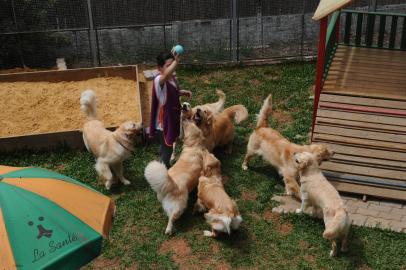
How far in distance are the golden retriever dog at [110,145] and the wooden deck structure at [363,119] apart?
3311mm

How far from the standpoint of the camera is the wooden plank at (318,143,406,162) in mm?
8180

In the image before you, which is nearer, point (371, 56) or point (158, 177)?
point (158, 177)

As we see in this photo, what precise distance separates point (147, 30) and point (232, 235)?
8.11 meters

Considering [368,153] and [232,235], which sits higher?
[368,153]

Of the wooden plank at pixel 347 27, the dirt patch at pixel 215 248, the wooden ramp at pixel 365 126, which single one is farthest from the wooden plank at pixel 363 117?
the wooden plank at pixel 347 27

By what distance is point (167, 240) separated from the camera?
23.3 ft

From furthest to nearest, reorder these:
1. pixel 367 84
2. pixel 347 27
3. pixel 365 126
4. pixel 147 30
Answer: pixel 147 30 → pixel 347 27 → pixel 367 84 → pixel 365 126

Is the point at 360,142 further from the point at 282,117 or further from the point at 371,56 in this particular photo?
the point at 371,56

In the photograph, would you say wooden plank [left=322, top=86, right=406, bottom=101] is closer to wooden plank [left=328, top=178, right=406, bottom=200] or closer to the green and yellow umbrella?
wooden plank [left=328, top=178, right=406, bottom=200]

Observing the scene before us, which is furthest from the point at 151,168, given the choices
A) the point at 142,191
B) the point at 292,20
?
the point at 292,20

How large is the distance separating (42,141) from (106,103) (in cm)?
193

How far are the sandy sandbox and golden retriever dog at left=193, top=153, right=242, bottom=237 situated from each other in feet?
10.2

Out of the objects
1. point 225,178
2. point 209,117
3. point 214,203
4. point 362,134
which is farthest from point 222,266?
point 362,134

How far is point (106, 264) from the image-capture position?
6711 millimetres
